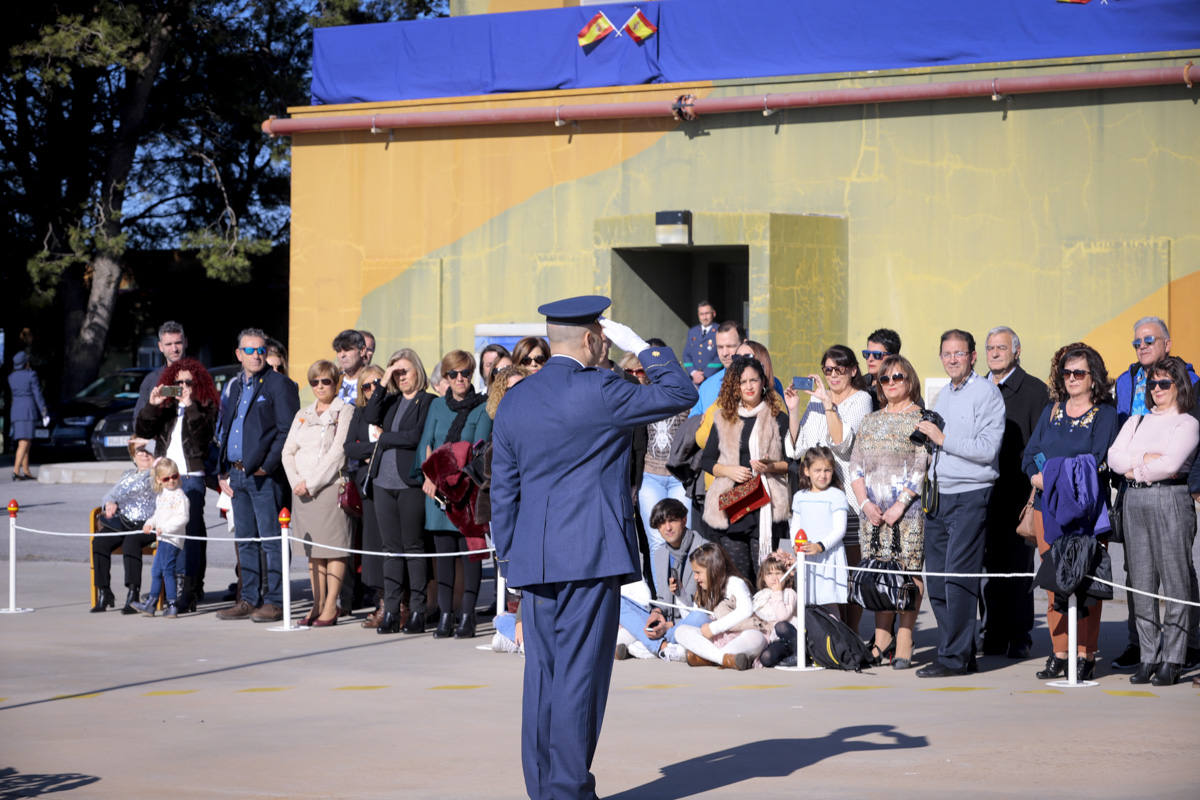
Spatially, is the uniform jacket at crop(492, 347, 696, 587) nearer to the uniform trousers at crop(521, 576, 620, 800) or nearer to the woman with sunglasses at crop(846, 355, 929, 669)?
the uniform trousers at crop(521, 576, 620, 800)

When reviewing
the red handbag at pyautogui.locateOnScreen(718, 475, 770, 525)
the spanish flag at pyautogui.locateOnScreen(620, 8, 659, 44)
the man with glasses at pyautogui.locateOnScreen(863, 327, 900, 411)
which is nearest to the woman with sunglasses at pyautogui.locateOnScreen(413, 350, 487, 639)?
the red handbag at pyautogui.locateOnScreen(718, 475, 770, 525)

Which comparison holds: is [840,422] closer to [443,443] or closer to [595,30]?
[443,443]

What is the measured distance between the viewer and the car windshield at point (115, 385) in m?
28.5

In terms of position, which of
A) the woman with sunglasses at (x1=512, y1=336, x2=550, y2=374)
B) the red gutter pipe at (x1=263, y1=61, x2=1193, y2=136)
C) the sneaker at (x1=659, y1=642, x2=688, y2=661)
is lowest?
the sneaker at (x1=659, y1=642, x2=688, y2=661)

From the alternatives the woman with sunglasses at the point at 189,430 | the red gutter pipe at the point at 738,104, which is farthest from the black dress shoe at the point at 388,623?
the red gutter pipe at the point at 738,104

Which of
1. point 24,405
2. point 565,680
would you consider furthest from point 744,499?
point 24,405

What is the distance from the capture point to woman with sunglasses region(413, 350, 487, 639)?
11.1 metres

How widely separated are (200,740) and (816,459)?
440 cm

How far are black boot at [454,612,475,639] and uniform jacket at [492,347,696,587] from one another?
4.71 metres

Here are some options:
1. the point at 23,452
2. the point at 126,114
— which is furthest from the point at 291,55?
the point at 23,452

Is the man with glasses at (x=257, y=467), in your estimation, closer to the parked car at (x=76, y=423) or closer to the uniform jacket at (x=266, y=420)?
the uniform jacket at (x=266, y=420)

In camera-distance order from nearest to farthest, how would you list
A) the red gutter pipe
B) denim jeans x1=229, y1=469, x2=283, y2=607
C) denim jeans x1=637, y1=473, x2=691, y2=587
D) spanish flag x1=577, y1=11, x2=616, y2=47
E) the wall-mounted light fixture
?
1. denim jeans x1=637, y1=473, x2=691, y2=587
2. denim jeans x1=229, y1=469, x2=283, y2=607
3. the red gutter pipe
4. the wall-mounted light fixture
5. spanish flag x1=577, y1=11, x2=616, y2=47

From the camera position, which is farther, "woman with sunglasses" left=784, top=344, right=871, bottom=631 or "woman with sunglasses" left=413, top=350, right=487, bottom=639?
"woman with sunglasses" left=413, top=350, right=487, bottom=639

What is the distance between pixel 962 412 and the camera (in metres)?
9.62
